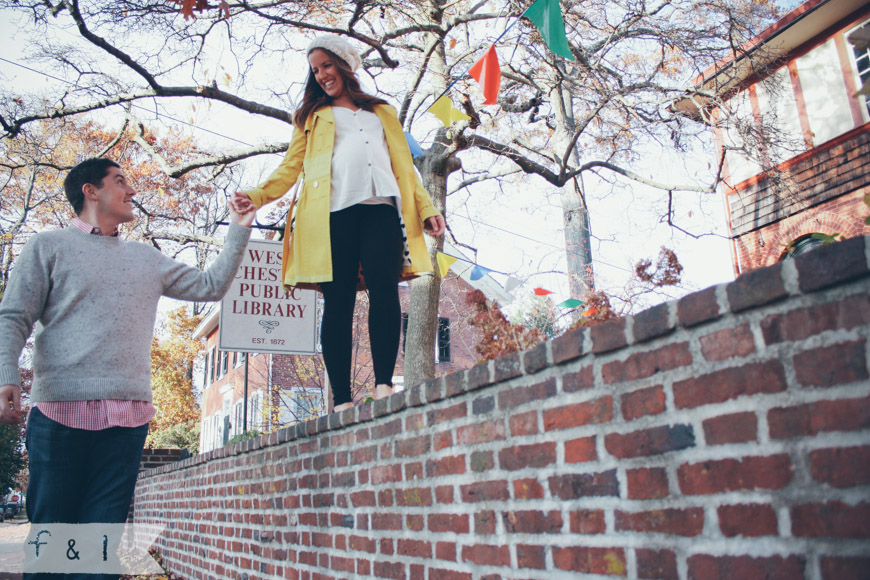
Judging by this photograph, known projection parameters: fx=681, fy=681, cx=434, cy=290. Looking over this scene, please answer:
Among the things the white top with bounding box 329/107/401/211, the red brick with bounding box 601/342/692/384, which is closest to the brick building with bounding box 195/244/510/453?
the white top with bounding box 329/107/401/211

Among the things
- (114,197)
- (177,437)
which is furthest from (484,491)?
(177,437)

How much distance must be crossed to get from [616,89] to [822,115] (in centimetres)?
493

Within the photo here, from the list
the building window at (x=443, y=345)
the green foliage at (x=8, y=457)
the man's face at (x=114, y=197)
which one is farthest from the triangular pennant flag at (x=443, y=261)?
the green foliage at (x=8, y=457)

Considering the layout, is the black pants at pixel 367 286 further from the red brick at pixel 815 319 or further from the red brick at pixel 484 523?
the red brick at pixel 815 319

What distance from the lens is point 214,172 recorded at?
9891mm

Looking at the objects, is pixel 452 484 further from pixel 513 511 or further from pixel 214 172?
pixel 214 172

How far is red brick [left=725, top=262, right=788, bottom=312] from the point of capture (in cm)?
126

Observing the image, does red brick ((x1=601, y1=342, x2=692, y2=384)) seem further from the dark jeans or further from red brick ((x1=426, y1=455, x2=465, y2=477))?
the dark jeans

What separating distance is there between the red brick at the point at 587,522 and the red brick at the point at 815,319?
57 cm

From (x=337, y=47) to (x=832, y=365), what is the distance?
269 centimetres

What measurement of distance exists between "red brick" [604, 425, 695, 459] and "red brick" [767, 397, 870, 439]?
0.19 m

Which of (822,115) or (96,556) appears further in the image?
(822,115)

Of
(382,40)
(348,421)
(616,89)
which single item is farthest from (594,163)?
(348,421)

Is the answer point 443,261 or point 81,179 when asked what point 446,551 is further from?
point 443,261
